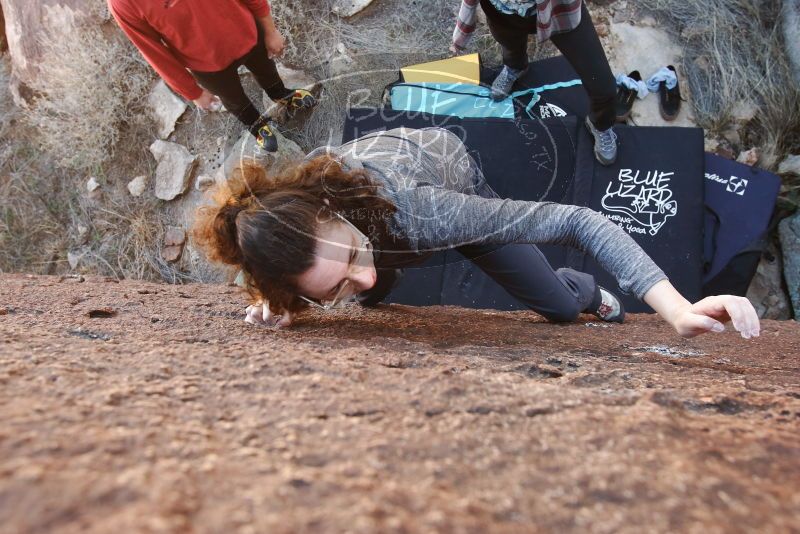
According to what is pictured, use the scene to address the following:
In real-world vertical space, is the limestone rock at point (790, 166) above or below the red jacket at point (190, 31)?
above

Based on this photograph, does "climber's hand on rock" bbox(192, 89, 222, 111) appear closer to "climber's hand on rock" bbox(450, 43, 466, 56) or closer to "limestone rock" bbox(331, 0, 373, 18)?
"limestone rock" bbox(331, 0, 373, 18)

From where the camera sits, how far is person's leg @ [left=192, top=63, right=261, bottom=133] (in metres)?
1.62

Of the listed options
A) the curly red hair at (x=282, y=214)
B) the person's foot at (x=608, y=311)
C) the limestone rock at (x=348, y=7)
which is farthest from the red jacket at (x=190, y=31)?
the person's foot at (x=608, y=311)

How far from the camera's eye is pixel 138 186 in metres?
3.19

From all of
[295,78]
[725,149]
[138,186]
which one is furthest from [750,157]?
[138,186]

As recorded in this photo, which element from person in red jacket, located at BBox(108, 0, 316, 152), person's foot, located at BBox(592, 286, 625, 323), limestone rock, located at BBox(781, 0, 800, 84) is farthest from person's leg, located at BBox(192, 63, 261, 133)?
limestone rock, located at BBox(781, 0, 800, 84)

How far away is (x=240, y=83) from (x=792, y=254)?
9.15 ft

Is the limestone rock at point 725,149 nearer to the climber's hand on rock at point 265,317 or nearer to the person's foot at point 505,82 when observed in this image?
the person's foot at point 505,82

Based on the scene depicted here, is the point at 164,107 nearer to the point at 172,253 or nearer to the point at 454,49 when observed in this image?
the point at 172,253

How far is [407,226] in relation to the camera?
53.1 inches

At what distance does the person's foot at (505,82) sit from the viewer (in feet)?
8.82

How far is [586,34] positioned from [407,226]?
1172 millimetres

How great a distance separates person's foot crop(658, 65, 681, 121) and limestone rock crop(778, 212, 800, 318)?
2.62 feet

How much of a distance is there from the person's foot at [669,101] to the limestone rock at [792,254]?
799 mm
